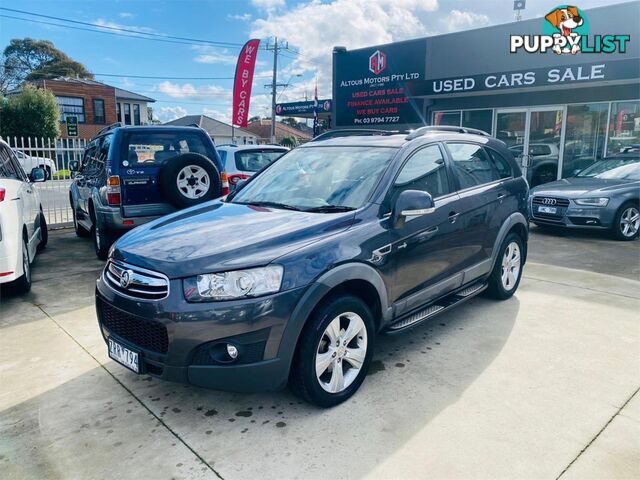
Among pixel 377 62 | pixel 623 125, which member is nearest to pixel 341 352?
pixel 623 125

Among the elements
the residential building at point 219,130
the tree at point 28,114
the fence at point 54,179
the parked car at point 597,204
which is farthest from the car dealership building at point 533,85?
the residential building at point 219,130

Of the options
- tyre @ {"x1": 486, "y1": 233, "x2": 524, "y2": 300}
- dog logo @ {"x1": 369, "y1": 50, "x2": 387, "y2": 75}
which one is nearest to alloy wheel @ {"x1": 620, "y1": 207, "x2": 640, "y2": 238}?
tyre @ {"x1": 486, "y1": 233, "x2": 524, "y2": 300}

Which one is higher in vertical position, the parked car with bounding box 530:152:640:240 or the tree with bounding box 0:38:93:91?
the tree with bounding box 0:38:93:91

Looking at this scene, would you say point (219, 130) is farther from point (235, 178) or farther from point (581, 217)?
point (581, 217)

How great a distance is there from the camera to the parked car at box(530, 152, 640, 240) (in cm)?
811

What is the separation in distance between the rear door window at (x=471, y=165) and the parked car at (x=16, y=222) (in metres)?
4.08

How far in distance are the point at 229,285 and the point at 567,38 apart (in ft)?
41.3

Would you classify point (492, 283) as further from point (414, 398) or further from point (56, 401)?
point (56, 401)

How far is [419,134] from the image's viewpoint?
3.96 metres

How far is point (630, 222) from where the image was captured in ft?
27.1

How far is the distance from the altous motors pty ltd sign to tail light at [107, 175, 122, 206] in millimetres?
11346

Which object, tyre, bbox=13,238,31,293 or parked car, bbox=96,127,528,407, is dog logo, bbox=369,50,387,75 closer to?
parked car, bbox=96,127,528,407

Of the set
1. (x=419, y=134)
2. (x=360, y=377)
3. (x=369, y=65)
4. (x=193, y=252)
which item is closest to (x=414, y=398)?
(x=360, y=377)

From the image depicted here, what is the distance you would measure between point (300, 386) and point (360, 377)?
50 centimetres
